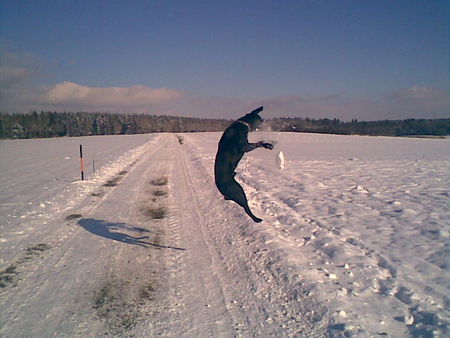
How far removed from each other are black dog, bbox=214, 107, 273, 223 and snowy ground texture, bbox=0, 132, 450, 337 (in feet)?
1.17

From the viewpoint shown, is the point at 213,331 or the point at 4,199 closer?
the point at 213,331

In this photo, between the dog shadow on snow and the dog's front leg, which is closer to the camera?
the dog's front leg

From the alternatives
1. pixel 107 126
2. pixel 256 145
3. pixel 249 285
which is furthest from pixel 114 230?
pixel 107 126

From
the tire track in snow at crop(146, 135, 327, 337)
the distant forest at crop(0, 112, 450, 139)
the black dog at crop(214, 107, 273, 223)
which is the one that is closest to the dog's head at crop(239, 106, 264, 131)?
the black dog at crop(214, 107, 273, 223)

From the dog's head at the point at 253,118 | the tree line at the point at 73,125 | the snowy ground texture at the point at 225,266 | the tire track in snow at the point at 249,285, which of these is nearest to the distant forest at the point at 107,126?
the tree line at the point at 73,125

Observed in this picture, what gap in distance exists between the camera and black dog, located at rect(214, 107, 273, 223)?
15.4 ft

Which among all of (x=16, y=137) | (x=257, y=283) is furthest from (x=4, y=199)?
(x=16, y=137)

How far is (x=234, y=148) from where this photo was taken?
191 inches

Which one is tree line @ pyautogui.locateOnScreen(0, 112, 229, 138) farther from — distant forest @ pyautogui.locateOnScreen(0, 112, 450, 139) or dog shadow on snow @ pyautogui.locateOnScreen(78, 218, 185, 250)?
dog shadow on snow @ pyautogui.locateOnScreen(78, 218, 185, 250)

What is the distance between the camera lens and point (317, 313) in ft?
12.7

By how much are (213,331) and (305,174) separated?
1308cm

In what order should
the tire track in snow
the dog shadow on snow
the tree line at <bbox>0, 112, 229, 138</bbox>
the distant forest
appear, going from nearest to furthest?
the tire track in snow, the dog shadow on snow, the distant forest, the tree line at <bbox>0, 112, 229, 138</bbox>

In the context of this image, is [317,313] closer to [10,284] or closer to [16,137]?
[10,284]

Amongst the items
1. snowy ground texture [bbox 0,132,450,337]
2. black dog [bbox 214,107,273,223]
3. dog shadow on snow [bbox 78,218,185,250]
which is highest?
black dog [bbox 214,107,273,223]
